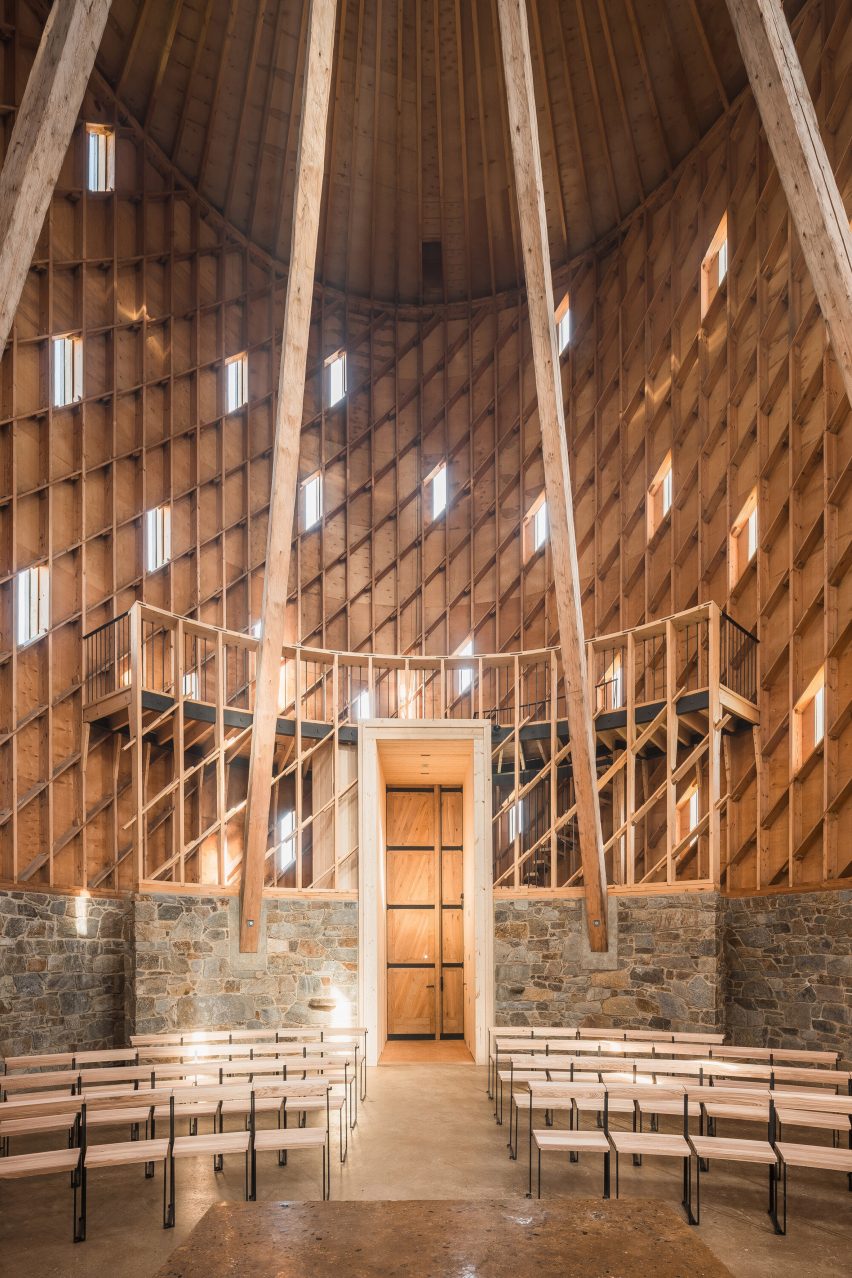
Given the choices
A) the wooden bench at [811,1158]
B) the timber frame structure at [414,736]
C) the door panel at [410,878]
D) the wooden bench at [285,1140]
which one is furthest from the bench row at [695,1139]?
the door panel at [410,878]

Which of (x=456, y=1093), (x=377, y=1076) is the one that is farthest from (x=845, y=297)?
(x=377, y=1076)

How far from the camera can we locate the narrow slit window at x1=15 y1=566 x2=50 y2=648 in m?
12.9

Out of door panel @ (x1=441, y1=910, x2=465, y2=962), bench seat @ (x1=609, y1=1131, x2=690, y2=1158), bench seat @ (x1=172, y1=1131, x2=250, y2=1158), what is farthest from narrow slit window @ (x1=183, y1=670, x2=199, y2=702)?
bench seat @ (x1=609, y1=1131, x2=690, y2=1158)

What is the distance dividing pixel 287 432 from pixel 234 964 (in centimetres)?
624

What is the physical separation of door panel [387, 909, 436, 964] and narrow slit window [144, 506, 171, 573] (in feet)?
21.1

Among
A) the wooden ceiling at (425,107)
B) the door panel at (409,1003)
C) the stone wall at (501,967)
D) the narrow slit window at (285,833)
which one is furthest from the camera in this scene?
the narrow slit window at (285,833)

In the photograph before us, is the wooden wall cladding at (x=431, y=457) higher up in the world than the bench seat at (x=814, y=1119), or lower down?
higher up

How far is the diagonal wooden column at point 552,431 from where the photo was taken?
25.2ft

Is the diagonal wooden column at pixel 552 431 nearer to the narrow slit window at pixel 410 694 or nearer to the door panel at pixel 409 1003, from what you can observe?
the door panel at pixel 409 1003

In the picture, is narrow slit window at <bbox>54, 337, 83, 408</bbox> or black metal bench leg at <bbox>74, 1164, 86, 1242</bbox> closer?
black metal bench leg at <bbox>74, 1164, 86, 1242</bbox>

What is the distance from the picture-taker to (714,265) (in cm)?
1466

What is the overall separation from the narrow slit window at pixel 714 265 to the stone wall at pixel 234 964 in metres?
10.1

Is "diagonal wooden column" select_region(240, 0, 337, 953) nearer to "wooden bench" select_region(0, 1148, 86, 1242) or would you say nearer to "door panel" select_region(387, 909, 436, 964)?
"door panel" select_region(387, 909, 436, 964)

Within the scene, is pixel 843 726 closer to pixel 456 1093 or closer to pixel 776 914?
pixel 776 914
